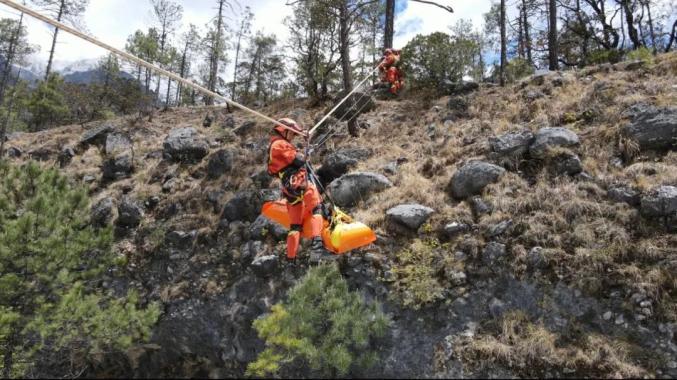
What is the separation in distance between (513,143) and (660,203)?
2.88 metres

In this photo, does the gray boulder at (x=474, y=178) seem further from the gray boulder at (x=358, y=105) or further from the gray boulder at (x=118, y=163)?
the gray boulder at (x=118, y=163)

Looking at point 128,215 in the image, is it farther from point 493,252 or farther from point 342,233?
point 493,252

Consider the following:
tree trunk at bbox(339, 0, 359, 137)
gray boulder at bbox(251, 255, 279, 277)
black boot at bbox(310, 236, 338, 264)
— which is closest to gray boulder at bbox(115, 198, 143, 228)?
gray boulder at bbox(251, 255, 279, 277)

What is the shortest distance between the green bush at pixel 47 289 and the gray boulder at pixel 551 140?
25.3ft

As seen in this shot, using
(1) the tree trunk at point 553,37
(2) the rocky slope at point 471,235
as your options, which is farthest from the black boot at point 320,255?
(1) the tree trunk at point 553,37

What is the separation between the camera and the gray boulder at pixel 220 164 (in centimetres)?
1193

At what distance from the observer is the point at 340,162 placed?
10.2 m

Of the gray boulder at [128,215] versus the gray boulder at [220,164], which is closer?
the gray boulder at [128,215]

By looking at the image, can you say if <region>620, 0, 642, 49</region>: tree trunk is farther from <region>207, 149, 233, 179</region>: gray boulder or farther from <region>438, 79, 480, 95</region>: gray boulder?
<region>207, 149, 233, 179</region>: gray boulder

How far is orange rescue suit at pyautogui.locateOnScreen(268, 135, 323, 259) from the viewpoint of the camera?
17.9 ft

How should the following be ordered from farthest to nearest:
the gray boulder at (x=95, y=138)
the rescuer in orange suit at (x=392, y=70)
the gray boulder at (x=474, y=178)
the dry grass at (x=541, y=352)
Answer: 1. the gray boulder at (x=95, y=138)
2. the rescuer in orange suit at (x=392, y=70)
3. the gray boulder at (x=474, y=178)
4. the dry grass at (x=541, y=352)

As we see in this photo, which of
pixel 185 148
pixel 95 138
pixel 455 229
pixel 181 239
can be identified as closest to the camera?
pixel 455 229

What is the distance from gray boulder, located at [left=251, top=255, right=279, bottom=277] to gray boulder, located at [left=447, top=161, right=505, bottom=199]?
12.2ft

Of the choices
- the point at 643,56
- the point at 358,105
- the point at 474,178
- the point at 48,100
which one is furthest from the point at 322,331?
the point at 48,100
